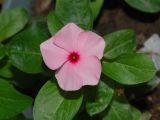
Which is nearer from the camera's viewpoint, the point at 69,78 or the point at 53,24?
the point at 69,78

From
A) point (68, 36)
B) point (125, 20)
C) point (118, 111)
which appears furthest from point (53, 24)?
point (125, 20)

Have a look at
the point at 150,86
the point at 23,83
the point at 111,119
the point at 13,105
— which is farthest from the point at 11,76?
the point at 150,86

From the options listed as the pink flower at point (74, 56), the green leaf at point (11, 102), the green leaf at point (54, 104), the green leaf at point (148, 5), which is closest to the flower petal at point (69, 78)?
the pink flower at point (74, 56)

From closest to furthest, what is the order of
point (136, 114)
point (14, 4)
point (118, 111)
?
point (118, 111) → point (136, 114) → point (14, 4)

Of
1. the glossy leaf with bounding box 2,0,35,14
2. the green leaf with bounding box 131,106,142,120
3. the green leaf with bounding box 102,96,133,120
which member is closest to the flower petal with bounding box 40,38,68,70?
the green leaf with bounding box 102,96,133,120

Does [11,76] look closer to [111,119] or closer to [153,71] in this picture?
[111,119]

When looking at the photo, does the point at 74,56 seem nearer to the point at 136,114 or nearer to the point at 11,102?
the point at 11,102

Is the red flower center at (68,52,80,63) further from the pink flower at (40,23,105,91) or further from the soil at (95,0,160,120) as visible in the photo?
the soil at (95,0,160,120)

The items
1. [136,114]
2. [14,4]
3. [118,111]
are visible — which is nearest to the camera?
[118,111]
